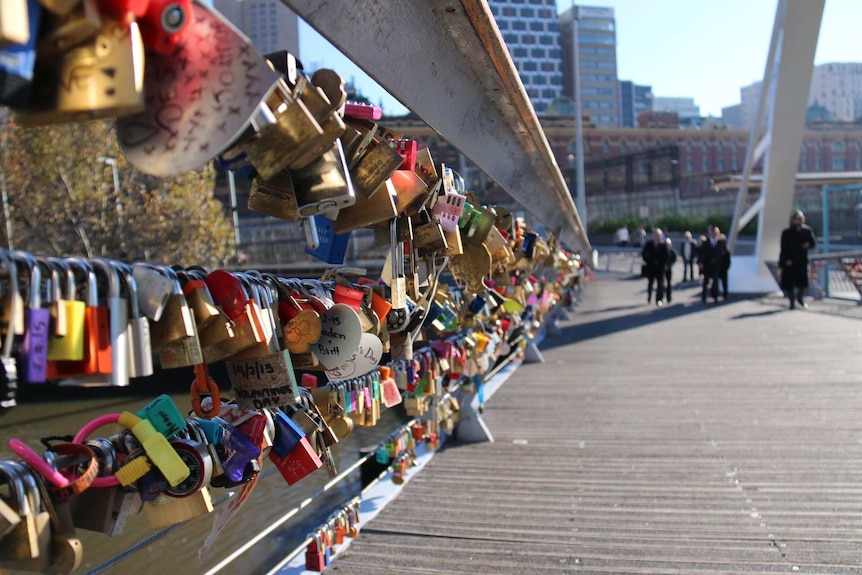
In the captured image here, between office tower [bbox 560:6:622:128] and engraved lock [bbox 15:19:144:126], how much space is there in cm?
15149

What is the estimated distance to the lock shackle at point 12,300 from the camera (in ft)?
3.46

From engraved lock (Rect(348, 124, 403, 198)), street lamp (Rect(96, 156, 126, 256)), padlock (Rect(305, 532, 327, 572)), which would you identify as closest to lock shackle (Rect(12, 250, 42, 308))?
engraved lock (Rect(348, 124, 403, 198))

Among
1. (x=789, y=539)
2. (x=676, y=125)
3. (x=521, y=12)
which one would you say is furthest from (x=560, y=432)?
(x=521, y=12)

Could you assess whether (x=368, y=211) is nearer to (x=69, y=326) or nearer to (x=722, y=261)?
(x=69, y=326)

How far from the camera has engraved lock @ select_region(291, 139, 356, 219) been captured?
1.38 m

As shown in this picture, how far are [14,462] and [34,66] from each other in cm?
66

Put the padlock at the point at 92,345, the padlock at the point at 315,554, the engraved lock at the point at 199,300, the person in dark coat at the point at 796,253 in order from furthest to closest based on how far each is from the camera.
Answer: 1. the person in dark coat at the point at 796,253
2. the padlock at the point at 315,554
3. the engraved lock at the point at 199,300
4. the padlock at the point at 92,345

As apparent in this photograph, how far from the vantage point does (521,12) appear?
434ft

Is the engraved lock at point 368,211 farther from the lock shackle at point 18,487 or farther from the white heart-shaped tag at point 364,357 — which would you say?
the lock shackle at point 18,487

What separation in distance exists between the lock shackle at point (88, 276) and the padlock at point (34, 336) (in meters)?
0.09

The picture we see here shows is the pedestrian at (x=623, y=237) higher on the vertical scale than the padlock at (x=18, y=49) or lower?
lower

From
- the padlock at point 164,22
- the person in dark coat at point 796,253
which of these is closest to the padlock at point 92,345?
the padlock at point 164,22

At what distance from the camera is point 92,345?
118 cm

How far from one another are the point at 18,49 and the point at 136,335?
52 cm
